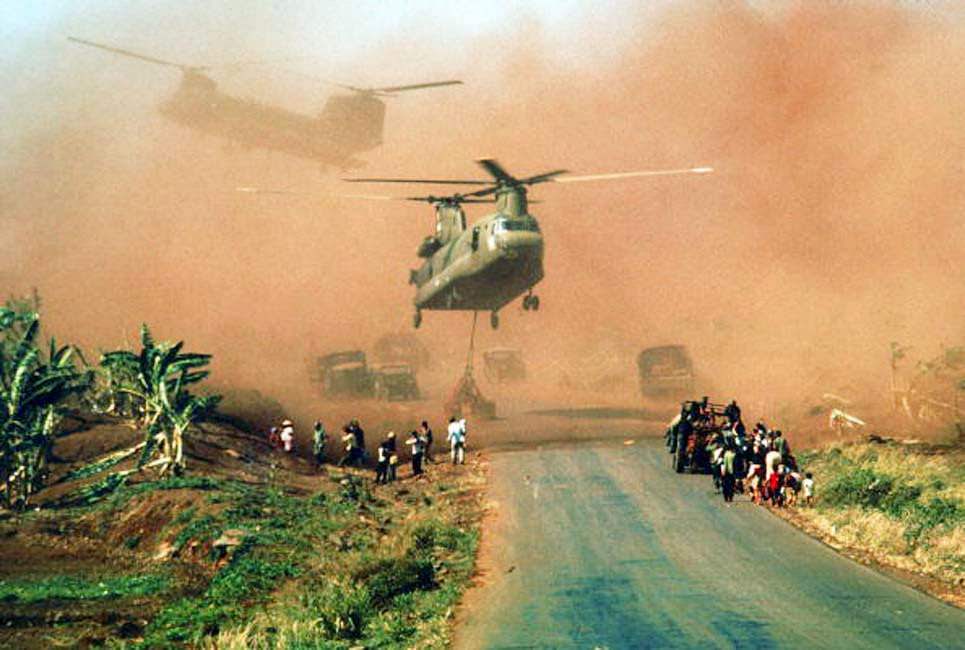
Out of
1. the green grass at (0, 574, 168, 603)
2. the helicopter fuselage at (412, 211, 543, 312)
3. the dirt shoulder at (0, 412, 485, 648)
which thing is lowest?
the green grass at (0, 574, 168, 603)

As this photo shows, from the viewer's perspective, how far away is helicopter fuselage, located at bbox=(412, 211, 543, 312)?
2970cm

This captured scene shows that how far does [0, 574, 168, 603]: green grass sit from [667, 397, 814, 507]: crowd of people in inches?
467

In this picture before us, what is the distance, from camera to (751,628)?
39.8 ft

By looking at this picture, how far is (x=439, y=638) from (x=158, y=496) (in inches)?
A: 452

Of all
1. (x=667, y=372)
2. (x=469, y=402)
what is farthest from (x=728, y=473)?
(x=667, y=372)

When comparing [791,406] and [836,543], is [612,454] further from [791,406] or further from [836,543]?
[791,406]

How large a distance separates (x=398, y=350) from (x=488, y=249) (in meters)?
31.6

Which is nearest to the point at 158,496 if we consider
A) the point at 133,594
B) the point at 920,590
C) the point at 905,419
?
the point at 133,594

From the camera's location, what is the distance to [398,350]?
60.9 meters

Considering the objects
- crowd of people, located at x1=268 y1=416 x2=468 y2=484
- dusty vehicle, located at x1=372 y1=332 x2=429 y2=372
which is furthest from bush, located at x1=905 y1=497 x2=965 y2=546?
dusty vehicle, located at x1=372 y1=332 x2=429 y2=372

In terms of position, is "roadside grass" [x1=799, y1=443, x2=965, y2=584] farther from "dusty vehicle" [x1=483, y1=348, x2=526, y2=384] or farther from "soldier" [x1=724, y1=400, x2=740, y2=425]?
"dusty vehicle" [x1=483, y1=348, x2=526, y2=384]

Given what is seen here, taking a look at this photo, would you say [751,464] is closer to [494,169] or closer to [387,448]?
[387,448]

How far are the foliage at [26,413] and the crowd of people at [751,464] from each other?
15.4 metres

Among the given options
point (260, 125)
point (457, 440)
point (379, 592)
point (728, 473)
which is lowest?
point (379, 592)
